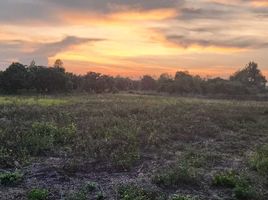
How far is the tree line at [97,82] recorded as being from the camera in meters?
59.9

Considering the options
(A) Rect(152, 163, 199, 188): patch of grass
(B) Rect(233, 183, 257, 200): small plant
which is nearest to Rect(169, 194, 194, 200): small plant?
(A) Rect(152, 163, 199, 188): patch of grass

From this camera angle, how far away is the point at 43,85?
206ft

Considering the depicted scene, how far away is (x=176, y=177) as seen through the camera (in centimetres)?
1216

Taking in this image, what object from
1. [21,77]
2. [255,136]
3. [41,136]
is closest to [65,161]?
[41,136]

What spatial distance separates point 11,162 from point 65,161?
1597 millimetres

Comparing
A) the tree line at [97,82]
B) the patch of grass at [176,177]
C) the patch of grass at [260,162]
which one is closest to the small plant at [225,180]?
the patch of grass at [176,177]

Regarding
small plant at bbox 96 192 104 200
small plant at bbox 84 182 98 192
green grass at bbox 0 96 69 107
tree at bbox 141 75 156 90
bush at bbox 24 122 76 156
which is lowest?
small plant at bbox 96 192 104 200

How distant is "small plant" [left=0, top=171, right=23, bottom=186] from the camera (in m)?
11.5

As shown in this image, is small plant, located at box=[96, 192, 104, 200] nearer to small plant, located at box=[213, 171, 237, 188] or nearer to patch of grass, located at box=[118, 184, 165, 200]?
patch of grass, located at box=[118, 184, 165, 200]

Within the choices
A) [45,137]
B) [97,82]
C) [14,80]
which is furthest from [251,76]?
[45,137]

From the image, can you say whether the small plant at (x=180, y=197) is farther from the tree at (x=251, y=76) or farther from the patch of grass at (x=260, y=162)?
the tree at (x=251, y=76)

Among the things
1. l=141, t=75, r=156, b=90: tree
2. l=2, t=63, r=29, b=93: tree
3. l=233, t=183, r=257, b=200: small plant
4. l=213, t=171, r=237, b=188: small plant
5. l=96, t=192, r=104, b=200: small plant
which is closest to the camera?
l=96, t=192, r=104, b=200: small plant

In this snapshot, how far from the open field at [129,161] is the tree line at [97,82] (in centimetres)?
3681

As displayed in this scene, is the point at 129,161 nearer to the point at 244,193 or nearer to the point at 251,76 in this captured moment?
the point at 244,193
